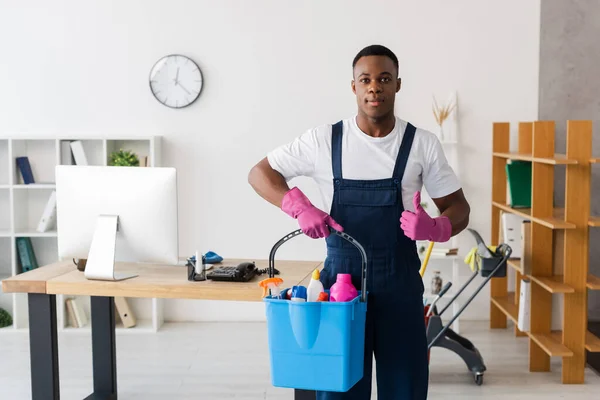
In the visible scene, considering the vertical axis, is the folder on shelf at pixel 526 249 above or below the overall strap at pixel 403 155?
below

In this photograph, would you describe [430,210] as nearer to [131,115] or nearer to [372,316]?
[131,115]

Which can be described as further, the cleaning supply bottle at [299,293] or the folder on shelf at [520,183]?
the folder on shelf at [520,183]

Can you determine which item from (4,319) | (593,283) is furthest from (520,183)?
(4,319)

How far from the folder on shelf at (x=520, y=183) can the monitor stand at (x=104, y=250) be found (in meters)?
2.82

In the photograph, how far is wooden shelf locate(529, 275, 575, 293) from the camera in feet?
14.0

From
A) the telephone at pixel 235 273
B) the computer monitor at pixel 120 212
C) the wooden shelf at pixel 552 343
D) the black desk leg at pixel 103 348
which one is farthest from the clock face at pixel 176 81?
the wooden shelf at pixel 552 343

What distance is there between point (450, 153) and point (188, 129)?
1.92m

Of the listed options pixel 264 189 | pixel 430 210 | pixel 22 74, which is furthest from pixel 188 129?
pixel 264 189

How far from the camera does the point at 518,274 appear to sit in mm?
5094

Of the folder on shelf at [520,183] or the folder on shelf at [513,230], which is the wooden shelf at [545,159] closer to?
the folder on shelf at [520,183]

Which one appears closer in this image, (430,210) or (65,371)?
(65,371)

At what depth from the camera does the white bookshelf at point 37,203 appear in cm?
555

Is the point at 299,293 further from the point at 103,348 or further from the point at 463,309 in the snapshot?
the point at 463,309

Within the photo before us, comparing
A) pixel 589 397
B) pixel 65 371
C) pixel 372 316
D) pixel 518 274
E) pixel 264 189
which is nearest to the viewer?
pixel 372 316
